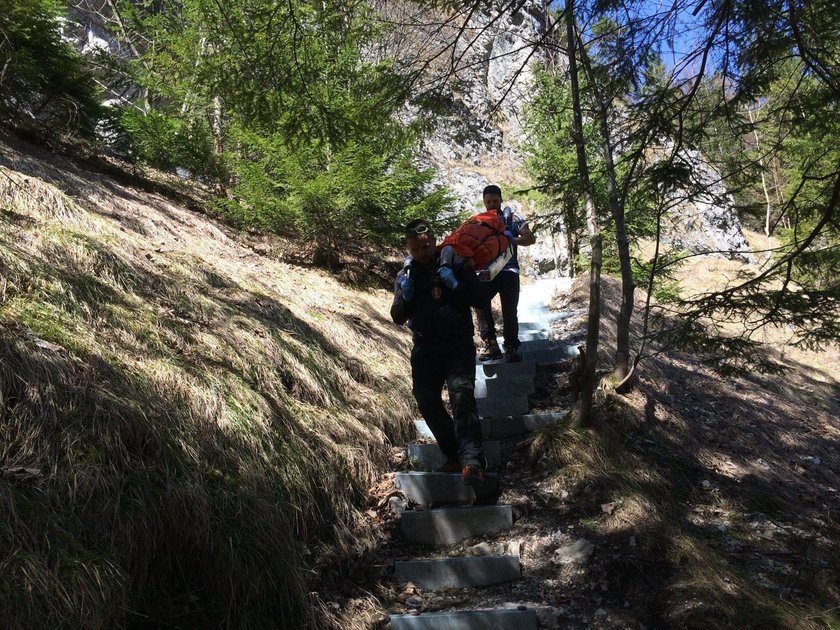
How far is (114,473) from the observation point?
9.23ft

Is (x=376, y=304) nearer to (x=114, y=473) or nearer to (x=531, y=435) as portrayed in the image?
(x=531, y=435)

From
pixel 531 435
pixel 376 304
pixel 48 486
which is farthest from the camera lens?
pixel 376 304

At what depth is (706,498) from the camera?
467 cm

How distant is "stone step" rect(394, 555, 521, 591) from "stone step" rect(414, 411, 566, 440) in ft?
5.93

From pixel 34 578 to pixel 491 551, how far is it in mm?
2597

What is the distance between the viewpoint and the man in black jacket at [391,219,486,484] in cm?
397

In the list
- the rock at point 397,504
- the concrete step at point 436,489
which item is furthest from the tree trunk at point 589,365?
the rock at point 397,504

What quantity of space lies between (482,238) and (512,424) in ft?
5.68

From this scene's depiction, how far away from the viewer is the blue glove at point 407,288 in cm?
401

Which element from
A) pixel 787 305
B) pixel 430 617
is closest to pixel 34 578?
pixel 430 617

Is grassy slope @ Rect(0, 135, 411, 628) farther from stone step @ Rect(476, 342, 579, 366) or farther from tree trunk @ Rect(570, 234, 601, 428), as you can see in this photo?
stone step @ Rect(476, 342, 579, 366)

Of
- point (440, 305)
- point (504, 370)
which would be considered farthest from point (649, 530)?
point (504, 370)

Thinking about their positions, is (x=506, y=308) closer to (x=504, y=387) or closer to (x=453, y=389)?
(x=504, y=387)

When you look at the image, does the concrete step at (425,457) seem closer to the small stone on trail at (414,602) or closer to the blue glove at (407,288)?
the small stone on trail at (414,602)
